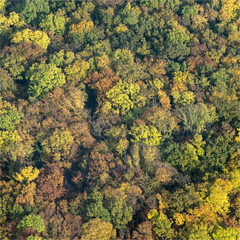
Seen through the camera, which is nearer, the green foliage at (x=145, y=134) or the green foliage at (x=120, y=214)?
the green foliage at (x=120, y=214)

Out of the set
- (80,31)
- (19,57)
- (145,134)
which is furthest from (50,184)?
(80,31)

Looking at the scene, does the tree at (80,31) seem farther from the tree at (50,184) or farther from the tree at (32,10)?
the tree at (50,184)

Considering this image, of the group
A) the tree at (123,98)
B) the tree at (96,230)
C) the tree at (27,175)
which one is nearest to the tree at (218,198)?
the tree at (96,230)

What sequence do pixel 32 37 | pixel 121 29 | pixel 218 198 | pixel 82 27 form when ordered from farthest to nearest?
1. pixel 121 29
2. pixel 82 27
3. pixel 32 37
4. pixel 218 198

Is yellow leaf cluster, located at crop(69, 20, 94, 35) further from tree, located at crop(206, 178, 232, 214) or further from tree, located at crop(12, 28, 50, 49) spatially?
tree, located at crop(206, 178, 232, 214)

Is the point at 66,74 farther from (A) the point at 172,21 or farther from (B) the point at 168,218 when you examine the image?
(B) the point at 168,218

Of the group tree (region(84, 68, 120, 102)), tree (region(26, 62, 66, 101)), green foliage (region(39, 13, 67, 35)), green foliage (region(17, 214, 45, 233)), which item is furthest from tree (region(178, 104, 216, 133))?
green foliage (region(39, 13, 67, 35))

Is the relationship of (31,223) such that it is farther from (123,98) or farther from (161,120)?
(123,98)
